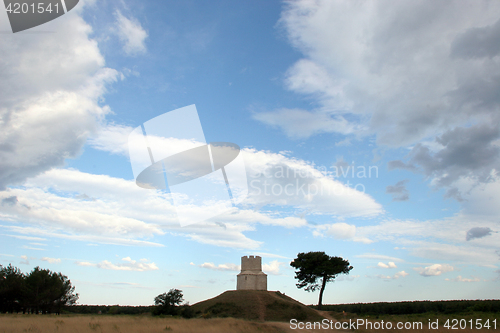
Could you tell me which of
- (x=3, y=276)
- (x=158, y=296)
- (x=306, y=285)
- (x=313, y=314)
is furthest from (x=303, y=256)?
(x=3, y=276)

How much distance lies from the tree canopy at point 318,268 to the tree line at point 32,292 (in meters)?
38.5

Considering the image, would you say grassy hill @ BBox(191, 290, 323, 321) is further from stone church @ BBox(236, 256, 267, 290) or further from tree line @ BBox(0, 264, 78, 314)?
tree line @ BBox(0, 264, 78, 314)

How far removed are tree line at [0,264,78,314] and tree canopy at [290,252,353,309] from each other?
126 ft

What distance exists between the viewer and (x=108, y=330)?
15.4m

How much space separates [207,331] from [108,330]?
4.93 m

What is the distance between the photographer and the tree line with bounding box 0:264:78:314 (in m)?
39.7

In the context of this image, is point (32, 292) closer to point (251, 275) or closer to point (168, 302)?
point (168, 302)

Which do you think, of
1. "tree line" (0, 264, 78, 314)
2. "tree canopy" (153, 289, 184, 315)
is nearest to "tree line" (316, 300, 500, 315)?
"tree canopy" (153, 289, 184, 315)

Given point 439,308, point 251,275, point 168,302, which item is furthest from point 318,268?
point 439,308

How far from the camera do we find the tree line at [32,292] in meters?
39.7

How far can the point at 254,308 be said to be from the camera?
4272 centimetres

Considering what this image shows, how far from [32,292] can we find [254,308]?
96.7ft

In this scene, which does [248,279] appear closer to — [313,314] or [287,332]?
[313,314]

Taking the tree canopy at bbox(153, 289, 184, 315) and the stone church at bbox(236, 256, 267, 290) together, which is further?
the stone church at bbox(236, 256, 267, 290)
